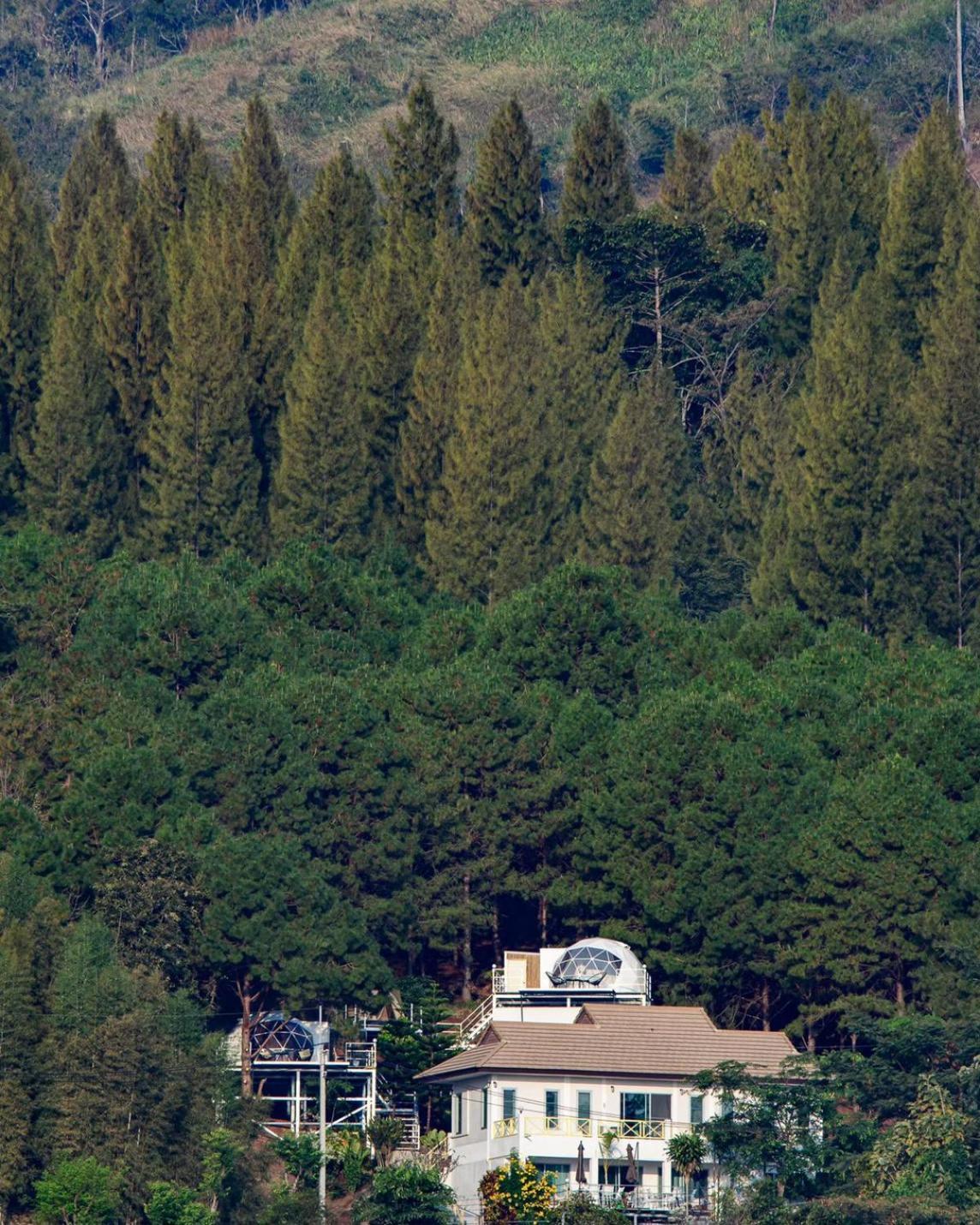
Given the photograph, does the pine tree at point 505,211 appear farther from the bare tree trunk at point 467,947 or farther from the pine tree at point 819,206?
the bare tree trunk at point 467,947

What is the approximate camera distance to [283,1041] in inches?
2928

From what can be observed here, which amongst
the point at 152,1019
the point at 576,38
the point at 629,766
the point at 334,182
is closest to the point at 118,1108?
the point at 152,1019

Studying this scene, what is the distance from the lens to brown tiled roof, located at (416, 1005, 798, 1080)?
68375 millimetres

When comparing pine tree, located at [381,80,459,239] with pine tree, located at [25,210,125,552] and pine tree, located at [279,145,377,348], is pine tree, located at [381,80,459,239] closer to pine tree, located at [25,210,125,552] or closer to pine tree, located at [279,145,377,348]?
pine tree, located at [279,145,377,348]

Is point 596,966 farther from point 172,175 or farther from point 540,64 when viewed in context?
point 540,64

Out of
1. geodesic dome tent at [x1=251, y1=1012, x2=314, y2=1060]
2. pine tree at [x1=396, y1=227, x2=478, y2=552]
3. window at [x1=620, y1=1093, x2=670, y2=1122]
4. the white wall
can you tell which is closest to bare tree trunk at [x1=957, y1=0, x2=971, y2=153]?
pine tree at [x1=396, y1=227, x2=478, y2=552]

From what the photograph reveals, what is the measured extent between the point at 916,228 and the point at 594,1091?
52.2m

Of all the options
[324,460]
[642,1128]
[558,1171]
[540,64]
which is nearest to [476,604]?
[324,460]

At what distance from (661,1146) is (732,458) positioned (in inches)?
1788

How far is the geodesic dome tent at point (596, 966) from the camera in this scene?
74438mm

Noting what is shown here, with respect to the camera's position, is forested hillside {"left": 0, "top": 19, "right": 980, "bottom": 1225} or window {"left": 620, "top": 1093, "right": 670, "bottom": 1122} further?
forested hillside {"left": 0, "top": 19, "right": 980, "bottom": 1225}

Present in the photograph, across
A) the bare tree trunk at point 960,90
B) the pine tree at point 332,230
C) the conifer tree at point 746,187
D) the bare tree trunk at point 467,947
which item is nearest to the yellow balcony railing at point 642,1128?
the bare tree trunk at point 467,947

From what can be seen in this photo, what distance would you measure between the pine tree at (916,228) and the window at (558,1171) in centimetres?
4950

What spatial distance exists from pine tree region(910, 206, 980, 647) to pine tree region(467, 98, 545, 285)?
2033cm
